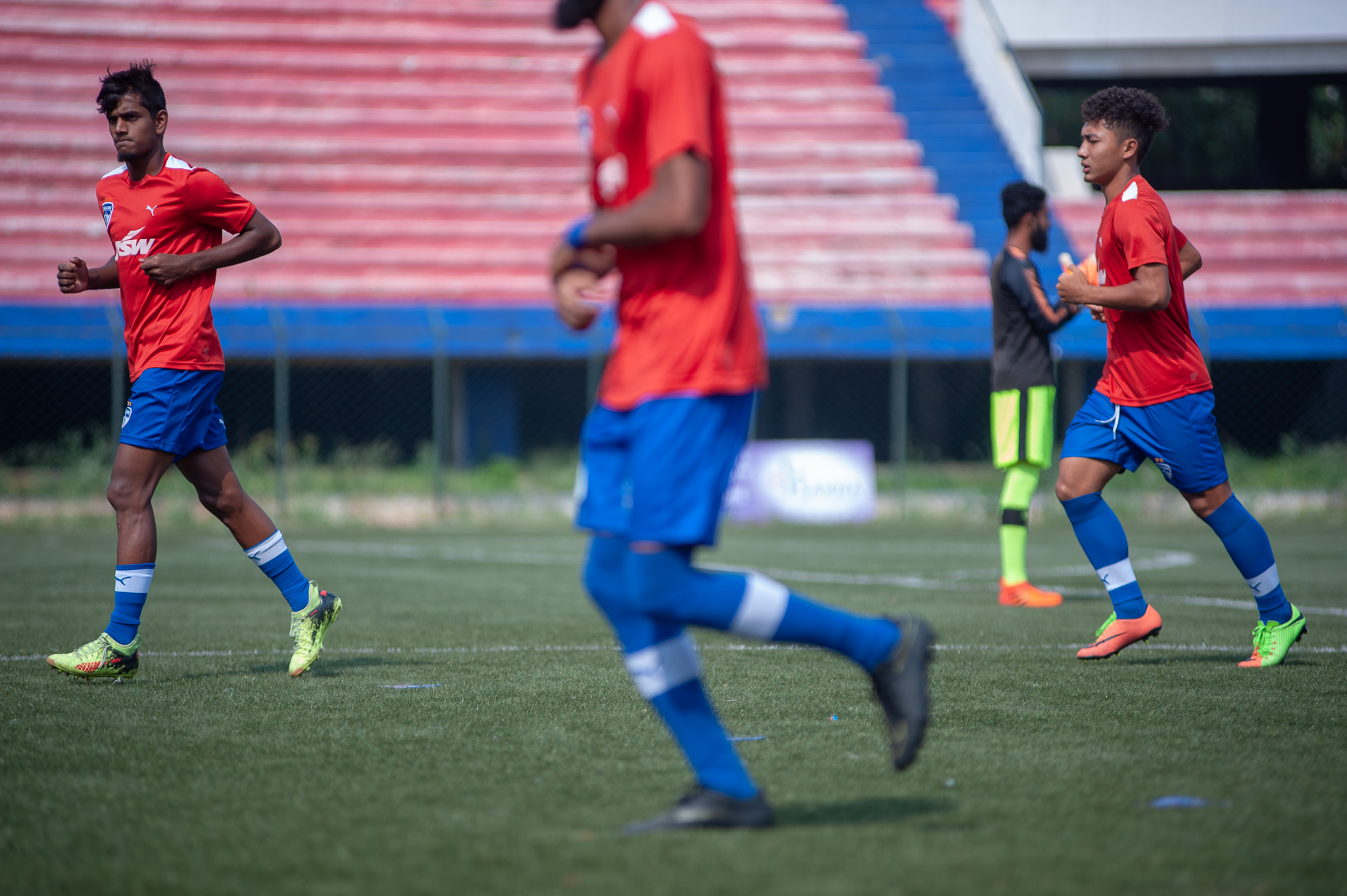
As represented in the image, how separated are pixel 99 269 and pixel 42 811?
2.75m

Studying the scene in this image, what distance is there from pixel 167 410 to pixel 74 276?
2.47 feet

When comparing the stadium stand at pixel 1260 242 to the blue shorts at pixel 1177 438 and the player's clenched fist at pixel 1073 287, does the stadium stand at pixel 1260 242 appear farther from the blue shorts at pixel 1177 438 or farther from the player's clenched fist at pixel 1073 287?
the player's clenched fist at pixel 1073 287

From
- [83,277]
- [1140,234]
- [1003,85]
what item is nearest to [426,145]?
[1003,85]

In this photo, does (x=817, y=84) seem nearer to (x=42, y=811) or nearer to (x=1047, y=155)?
(x=1047, y=155)

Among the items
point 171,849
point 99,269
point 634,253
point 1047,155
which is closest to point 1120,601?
point 634,253

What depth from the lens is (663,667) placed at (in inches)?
111

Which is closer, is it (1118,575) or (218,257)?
(218,257)

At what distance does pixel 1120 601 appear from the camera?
527cm

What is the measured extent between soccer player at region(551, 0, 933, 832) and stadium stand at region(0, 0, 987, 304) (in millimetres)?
17392

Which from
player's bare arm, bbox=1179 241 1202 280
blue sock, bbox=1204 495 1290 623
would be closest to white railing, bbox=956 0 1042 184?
player's bare arm, bbox=1179 241 1202 280

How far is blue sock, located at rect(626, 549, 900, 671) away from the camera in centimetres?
275

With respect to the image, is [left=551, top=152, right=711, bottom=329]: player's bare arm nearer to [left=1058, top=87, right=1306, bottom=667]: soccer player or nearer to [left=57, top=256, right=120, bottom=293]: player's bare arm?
[left=1058, top=87, right=1306, bottom=667]: soccer player

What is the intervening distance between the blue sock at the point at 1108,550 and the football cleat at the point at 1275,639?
0.43 m

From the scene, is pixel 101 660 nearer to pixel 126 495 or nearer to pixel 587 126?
pixel 126 495
